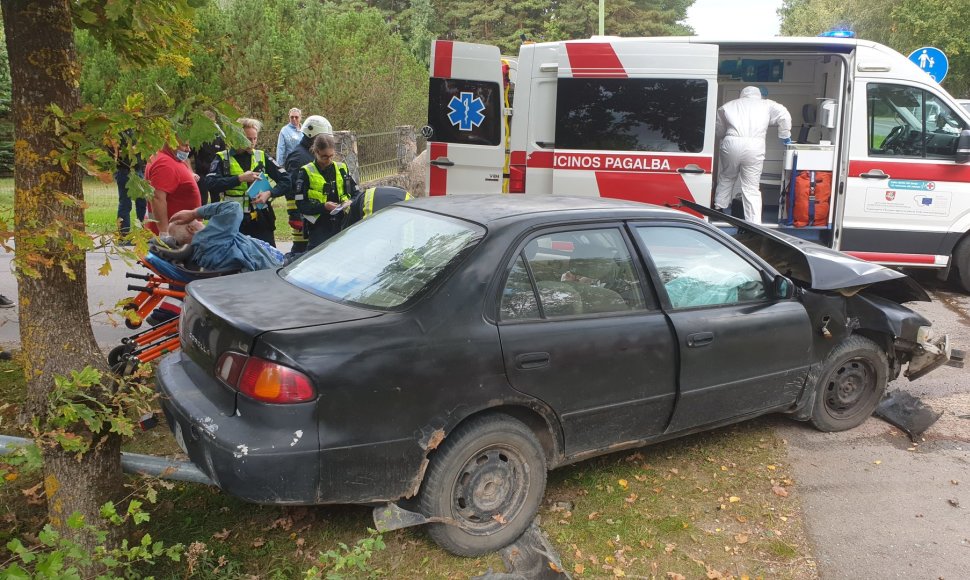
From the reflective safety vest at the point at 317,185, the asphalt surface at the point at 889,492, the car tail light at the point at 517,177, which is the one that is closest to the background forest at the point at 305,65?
the reflective safety vest at the point at 317,185

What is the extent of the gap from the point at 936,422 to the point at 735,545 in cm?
242

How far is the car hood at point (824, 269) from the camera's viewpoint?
4.51m

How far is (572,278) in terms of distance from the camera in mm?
3652

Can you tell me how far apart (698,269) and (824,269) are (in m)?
1.00

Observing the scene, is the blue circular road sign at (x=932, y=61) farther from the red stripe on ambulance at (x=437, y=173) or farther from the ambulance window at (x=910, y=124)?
the red stripe on ambulance at (x=437, y=173)

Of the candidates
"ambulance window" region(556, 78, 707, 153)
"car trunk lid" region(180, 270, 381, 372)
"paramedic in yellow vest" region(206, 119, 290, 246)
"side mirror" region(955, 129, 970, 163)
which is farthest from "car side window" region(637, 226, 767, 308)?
"side mirror" region(955, 129, 970, 163)

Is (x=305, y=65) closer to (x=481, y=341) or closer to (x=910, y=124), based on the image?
(x=910, y=124)

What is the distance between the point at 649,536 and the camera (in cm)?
358

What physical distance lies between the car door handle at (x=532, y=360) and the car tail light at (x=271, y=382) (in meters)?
0.91

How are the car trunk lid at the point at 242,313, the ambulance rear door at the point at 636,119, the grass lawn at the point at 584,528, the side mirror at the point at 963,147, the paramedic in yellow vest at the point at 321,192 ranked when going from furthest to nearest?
the side mirror at the point at 963,147 < the ambulance rear door at the point at 636,119 < the paramedic in yellow vest at the point at 321,192 < the grass lawn at the point at 584,528 < the car trunk lid at the point at 242,313

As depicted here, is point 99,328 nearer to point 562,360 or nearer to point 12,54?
point 12,54

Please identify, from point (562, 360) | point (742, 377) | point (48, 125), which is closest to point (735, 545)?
point (742, 377)

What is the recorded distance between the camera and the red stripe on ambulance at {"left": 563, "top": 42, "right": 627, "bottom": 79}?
7520mm

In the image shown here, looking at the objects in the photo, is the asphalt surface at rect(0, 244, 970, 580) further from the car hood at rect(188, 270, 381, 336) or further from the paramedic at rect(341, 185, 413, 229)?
the paramedic at rect(341, 185, 413, 229)
